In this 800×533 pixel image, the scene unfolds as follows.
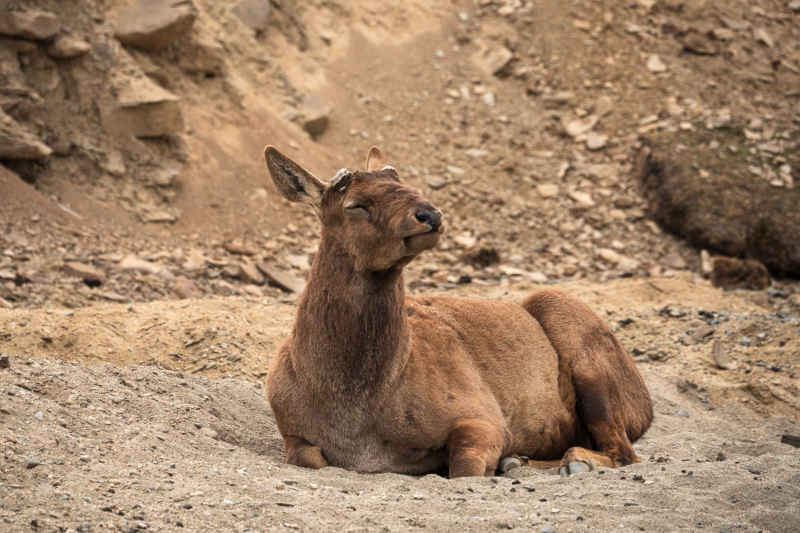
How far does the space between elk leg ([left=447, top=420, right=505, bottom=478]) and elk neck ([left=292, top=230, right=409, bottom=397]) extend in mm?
603

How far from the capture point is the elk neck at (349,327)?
6.07 meters

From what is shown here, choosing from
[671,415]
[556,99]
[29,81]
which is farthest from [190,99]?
[671,415]

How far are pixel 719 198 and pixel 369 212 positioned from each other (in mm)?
12354

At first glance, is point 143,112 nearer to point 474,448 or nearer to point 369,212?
point 369,212

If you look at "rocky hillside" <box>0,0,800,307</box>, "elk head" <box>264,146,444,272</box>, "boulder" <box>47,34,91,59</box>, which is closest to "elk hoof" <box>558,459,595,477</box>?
"elk head" <box>264,146,444,272</box>

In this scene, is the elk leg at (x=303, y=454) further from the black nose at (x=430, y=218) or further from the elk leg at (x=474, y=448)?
the black nose at (x=430, y=218)

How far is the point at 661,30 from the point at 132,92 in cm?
1153

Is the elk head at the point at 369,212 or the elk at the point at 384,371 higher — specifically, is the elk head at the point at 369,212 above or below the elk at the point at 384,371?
above

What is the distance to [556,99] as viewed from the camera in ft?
62.9

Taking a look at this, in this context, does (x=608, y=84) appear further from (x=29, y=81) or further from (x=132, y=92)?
(x=29, y=81)

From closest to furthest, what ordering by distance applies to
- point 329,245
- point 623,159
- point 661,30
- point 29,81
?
point 329,245, point 29,81, point 623,159, point 661,30

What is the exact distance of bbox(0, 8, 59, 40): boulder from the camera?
44.4 ft

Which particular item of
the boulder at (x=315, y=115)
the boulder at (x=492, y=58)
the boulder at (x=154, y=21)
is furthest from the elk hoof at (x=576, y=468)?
the boulder at (x=492, y=58)

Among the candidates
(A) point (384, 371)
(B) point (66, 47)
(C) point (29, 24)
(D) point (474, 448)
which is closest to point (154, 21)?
(B) point (66, 47)
